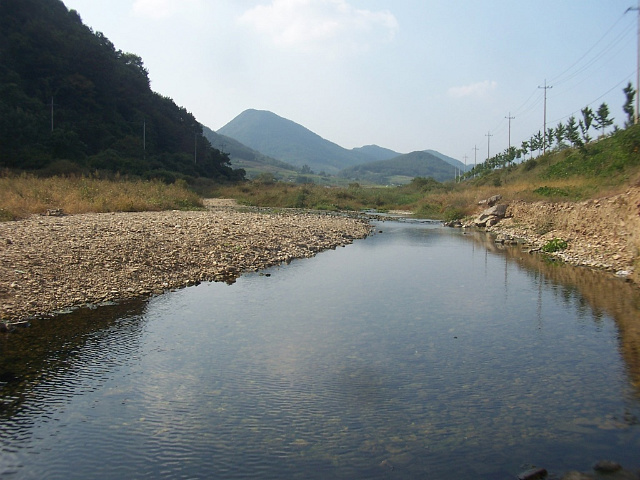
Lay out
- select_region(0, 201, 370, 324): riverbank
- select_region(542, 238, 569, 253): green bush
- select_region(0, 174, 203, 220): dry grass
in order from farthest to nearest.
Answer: select_region(542, 238, 569, 253): green bush → select_region(0, 174, 203, 220): dry grass → select_region(0, 201, 370, 324): riverbank

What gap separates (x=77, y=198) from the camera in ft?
79.9

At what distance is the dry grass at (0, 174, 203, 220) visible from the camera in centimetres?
2048

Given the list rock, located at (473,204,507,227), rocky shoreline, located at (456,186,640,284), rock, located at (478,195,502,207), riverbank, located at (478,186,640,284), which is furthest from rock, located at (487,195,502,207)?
riverbank, located at (478,186,640,284)

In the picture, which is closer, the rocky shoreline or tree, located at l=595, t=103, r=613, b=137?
the rocky shoreline

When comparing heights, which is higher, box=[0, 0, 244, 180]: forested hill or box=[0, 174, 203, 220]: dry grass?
box=[0, 0, 244, 180]: forested hill

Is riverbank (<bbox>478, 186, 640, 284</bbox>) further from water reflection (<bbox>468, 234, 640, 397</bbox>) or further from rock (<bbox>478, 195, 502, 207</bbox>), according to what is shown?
rock (<bbox>478, 195, 502, 207</bbox>)

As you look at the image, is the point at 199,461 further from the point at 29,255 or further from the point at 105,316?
the point at 29,255

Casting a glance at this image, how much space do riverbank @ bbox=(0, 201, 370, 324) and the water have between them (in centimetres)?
97

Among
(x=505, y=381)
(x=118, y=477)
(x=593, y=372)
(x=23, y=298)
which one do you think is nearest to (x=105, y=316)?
(x=23, y=298)

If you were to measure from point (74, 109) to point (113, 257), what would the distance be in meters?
57.0

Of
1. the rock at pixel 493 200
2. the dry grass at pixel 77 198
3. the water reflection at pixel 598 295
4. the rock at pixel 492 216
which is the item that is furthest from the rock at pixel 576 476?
the rock at pixel 493 200

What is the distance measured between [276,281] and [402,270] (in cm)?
496

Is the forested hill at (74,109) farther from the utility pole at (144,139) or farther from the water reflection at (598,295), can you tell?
the water reflection at (598,295)

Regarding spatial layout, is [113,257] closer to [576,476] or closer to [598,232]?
[576,476]
